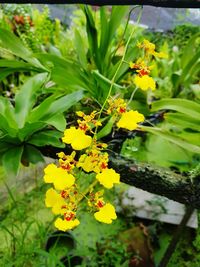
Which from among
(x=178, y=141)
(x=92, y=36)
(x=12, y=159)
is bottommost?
(x=12, y=159)

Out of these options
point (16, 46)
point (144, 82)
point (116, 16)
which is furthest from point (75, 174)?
point (116, 16)

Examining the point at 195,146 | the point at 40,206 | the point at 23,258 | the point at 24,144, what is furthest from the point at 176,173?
the point at 40,206

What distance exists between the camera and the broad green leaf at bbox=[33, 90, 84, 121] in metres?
1.19

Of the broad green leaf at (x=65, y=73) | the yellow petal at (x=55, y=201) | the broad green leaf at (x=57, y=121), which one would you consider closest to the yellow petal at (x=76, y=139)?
the yellow petal at (x=55, y=201)

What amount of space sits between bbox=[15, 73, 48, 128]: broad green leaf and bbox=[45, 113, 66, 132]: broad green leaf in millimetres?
104

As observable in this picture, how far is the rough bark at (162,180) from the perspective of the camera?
3.67 feet

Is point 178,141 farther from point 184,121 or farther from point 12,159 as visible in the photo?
point 12,159

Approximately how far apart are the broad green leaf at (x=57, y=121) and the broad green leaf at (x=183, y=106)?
0.42 meters

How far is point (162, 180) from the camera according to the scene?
1136 millimetres

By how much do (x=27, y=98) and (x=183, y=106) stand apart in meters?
0.50

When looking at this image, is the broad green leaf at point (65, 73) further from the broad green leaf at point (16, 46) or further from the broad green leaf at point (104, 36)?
the broad green leaf at point (104, 36)

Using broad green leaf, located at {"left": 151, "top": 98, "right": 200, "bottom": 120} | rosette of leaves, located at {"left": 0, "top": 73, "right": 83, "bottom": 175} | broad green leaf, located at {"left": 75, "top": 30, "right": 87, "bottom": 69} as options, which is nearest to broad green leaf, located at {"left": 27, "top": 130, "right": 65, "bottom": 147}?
rosette of leaves, located at {"left": 0, "top": 73, "right": 83, "bottom": 175}

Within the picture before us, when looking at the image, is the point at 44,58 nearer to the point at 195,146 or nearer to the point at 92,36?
the point at 92,36

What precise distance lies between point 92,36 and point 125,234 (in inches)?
32.8
